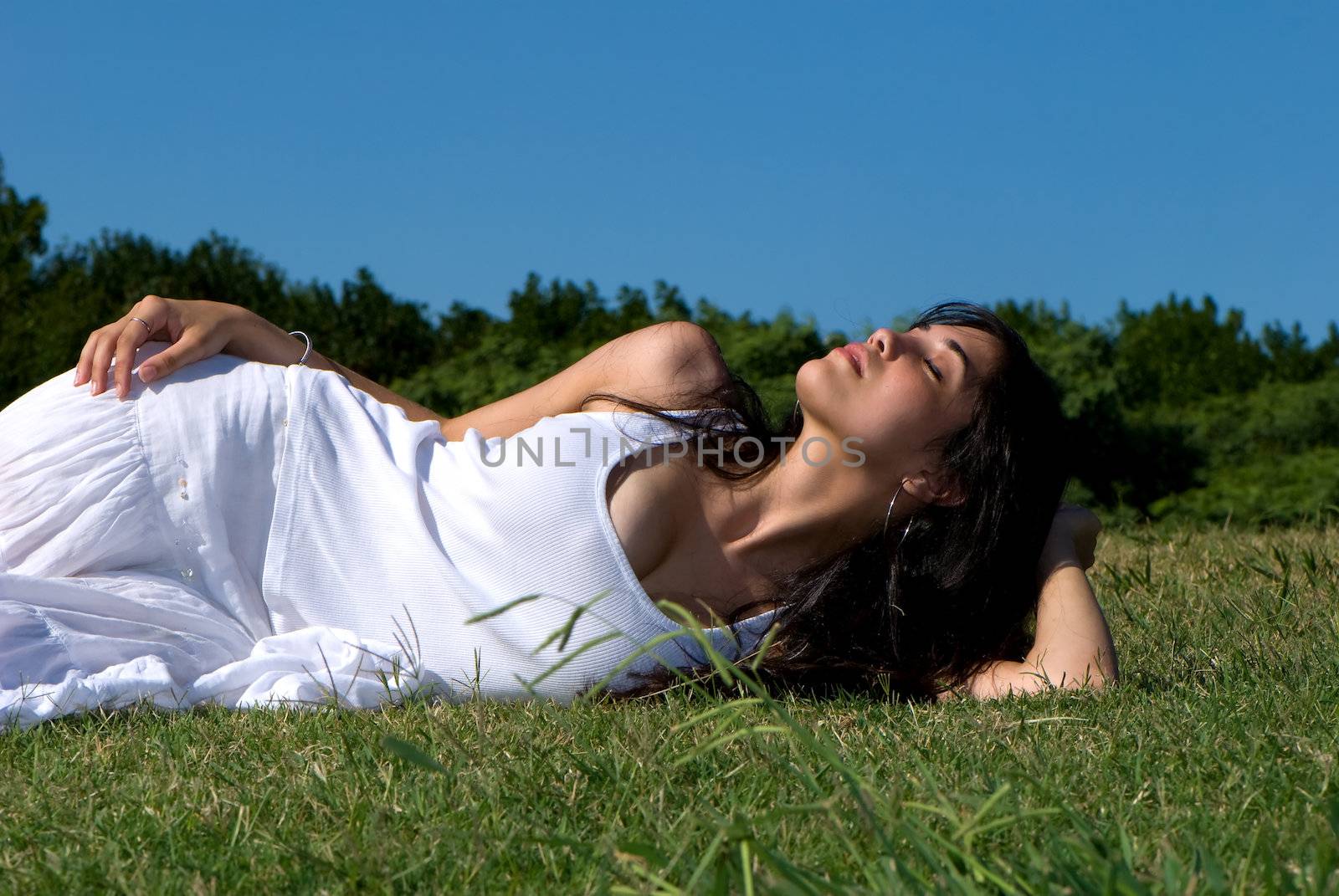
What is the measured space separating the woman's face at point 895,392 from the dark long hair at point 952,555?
2.1 inches

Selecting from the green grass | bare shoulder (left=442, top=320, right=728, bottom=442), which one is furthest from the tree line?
the green grass

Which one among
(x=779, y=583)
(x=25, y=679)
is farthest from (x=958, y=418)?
(x=25, y=679)

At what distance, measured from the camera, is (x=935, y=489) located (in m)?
2.88

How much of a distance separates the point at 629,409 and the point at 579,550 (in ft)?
1.62

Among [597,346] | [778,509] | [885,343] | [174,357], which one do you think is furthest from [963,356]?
[597,346]

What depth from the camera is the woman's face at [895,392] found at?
2691 mm

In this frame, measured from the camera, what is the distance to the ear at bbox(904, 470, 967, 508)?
286 cm

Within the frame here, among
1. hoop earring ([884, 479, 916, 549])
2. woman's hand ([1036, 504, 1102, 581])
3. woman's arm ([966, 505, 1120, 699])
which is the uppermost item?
hoop earring ([884, 479, 916, 549])

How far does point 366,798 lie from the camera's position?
171 cm

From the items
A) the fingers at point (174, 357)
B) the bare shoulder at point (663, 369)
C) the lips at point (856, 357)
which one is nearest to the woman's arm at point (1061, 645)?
the lips at point (856, 357)

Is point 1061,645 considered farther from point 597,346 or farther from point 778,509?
point 597,346

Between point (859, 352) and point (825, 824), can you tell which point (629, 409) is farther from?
point (825, 824)

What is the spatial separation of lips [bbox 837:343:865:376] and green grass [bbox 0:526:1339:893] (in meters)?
0.75

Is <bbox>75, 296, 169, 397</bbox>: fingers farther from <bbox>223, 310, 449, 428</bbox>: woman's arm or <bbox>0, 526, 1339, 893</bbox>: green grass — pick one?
<bbox>0, 526, 1339, 893</bbox>: green grass
